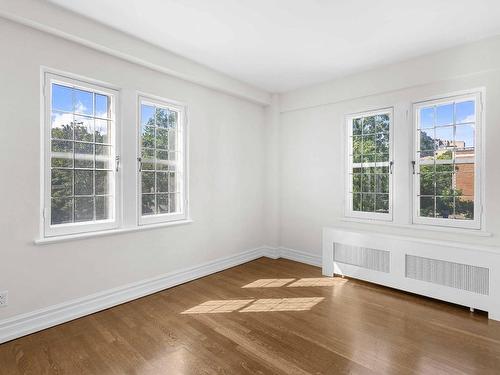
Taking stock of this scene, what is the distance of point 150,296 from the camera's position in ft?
10.8

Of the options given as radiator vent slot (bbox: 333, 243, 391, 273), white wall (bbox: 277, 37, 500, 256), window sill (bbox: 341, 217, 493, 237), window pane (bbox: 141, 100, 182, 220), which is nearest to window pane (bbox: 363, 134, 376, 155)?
white wall (bbox: 277, 37, 500, 256)

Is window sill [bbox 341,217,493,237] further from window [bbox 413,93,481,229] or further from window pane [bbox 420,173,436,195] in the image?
window pane [bbox 420,173,436,195]

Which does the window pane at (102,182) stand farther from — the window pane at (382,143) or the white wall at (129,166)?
the window pane at (382,143)

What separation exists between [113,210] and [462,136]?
411 cm

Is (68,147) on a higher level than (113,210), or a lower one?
higher

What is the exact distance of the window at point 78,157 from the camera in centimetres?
265

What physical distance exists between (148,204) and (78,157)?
925 mm

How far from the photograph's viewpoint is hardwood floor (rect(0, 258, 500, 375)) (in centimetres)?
204

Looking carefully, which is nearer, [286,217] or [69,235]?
[69,235]

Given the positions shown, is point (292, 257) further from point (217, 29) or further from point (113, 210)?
point (217, 29)

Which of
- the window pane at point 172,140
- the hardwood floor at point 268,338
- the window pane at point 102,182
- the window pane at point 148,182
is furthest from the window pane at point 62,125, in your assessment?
the hardwood floor at point 268,338

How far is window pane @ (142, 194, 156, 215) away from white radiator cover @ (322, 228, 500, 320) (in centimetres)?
242

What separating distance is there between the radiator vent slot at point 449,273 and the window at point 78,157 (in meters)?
3.48

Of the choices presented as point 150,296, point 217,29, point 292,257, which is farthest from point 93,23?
point 292,257
